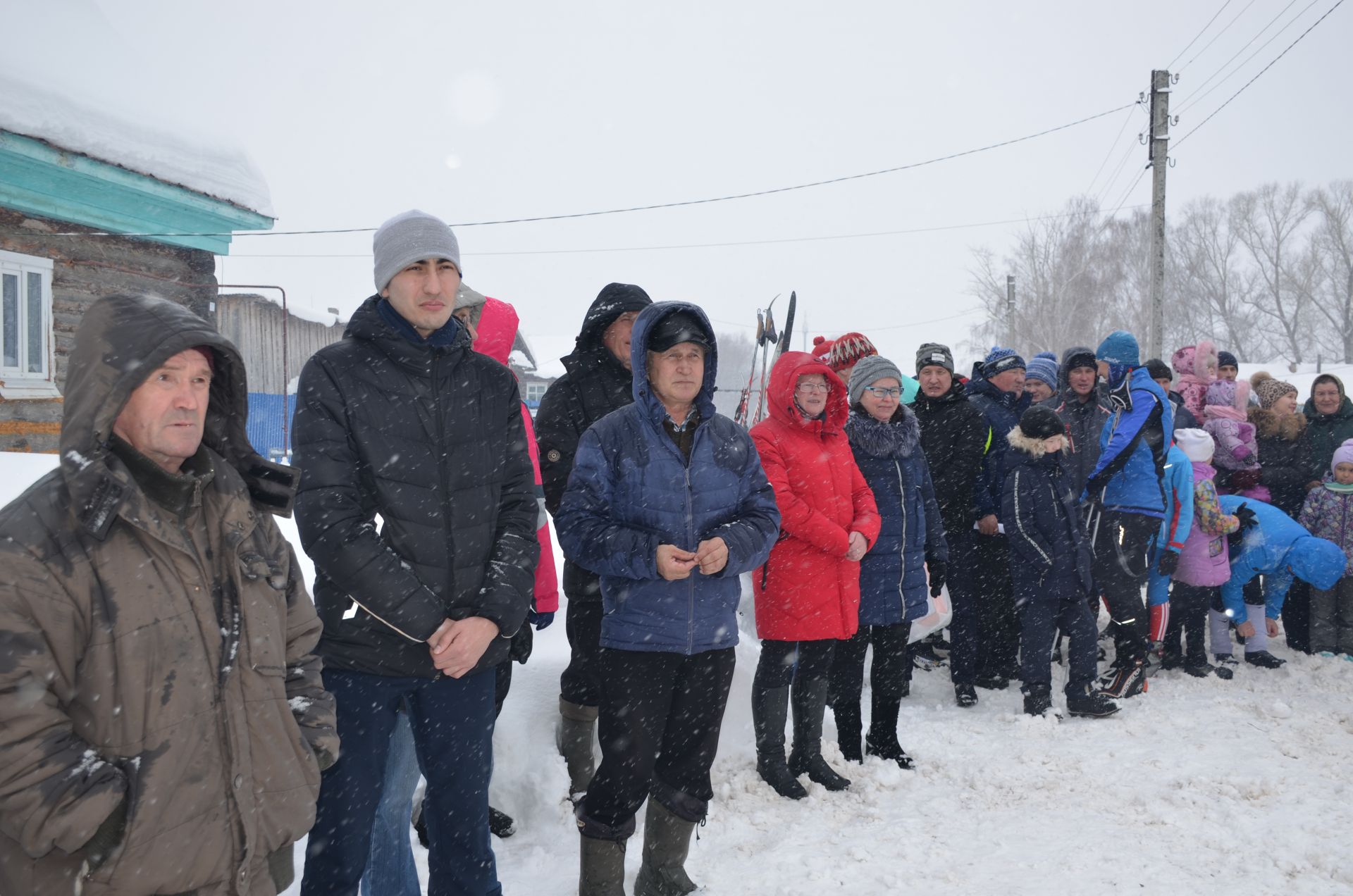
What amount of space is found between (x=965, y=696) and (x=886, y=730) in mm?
Result: 1272

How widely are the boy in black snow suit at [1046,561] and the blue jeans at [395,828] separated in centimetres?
390

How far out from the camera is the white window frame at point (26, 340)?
6871 millimetres

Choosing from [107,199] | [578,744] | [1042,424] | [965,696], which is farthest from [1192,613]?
[107,199]

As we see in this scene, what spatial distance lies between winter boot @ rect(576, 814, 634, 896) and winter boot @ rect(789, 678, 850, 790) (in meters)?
1.44

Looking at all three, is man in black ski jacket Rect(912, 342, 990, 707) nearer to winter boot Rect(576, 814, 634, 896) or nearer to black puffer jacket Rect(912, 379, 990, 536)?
black puffer jacket Rect(912, 379, 990, 536)

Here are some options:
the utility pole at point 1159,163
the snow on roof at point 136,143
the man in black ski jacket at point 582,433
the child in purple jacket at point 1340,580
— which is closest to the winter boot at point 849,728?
the man in black ski jacket at point 582,433

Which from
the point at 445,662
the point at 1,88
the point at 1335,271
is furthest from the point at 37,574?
the point at 1335,271

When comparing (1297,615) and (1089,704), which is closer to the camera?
(1089,704)

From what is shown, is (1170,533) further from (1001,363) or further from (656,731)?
(656,731)

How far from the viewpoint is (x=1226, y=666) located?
592cm

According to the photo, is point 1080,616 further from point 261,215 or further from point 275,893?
point 261,215

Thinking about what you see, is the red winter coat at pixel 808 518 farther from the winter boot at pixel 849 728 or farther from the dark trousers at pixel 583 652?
the dark trousers at pixel 583 652

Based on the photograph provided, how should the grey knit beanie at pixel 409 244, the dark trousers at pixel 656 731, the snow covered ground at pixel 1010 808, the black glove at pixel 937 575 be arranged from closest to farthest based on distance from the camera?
the grey knit beanie at pixel 409 244 → the dark trousers at pixel 656 731 → the snow covered ground at pixel 1010 808 → the black glove at pixel 937 575

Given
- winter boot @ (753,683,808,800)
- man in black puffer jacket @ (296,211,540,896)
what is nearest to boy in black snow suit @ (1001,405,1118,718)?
winter boot @ (753,683,808,800)
